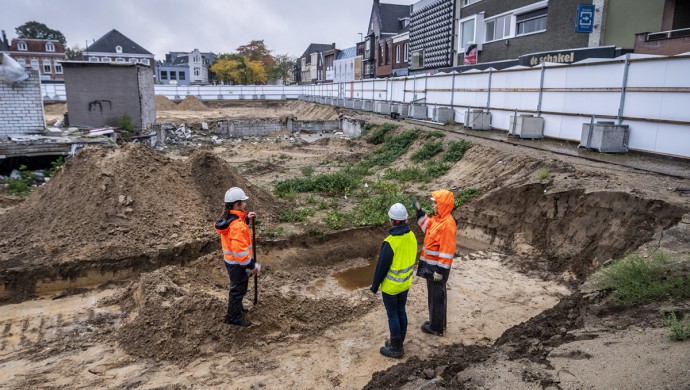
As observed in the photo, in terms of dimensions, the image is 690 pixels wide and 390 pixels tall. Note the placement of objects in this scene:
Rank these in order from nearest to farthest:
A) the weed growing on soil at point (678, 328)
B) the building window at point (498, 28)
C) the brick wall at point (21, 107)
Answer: the weed growing on soil at point (678, 328) → the brick wall at point (21, 107) → the building window at point (498, 28)

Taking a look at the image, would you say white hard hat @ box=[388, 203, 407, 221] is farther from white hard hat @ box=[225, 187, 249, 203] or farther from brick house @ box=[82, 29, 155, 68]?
brick house @ box=[82, 29, 155, 68]

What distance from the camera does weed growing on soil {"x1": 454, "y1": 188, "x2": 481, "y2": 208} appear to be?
1106 centimetres

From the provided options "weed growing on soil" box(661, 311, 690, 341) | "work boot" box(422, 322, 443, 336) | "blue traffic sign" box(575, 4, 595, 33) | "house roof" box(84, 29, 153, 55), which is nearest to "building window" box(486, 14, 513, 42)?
"blue traffic sign" box(575, 4, 595, 33)

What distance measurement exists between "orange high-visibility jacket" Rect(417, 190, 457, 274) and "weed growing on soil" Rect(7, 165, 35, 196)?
11880mm

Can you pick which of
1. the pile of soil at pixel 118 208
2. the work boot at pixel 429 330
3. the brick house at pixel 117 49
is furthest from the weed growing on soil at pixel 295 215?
the brick house at pixel 117 49

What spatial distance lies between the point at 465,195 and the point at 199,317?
7234 millimetres

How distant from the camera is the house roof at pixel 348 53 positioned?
6650 centimetres

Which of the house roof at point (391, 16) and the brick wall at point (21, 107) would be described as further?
the house roof at point (391, 16)

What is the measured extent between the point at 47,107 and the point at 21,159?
28.1 meters

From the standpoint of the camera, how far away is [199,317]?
6.34m

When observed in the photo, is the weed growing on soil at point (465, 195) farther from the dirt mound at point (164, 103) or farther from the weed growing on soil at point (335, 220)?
the dirt mound at point (164, 103)

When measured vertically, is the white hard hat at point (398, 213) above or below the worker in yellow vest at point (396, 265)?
above

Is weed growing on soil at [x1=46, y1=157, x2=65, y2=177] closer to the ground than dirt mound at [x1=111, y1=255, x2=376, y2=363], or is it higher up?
higher up

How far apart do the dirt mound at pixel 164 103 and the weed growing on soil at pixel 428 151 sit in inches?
1431
